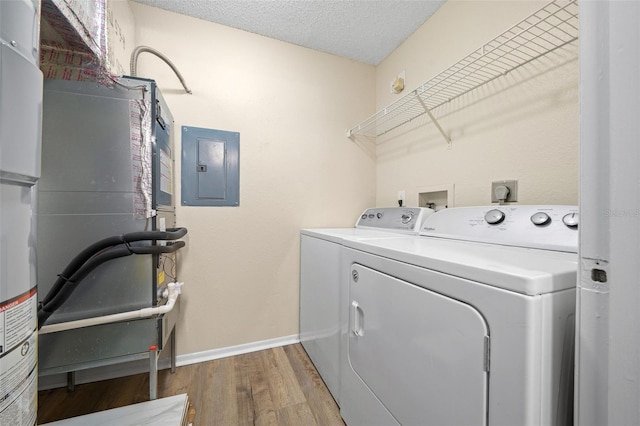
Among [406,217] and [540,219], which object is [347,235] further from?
[540,219]

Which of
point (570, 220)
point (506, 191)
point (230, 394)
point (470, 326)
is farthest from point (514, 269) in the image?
point (230, 394)

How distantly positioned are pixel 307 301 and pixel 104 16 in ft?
6.26

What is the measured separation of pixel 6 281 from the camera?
0.47 m

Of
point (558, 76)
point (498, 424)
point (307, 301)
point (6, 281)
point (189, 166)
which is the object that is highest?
point (558, 76)

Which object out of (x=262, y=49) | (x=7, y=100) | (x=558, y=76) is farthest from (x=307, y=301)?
(x=262, y=49)

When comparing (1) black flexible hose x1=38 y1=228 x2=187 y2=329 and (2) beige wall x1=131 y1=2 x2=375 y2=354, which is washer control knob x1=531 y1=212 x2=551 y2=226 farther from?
(1) black flexible hose x1=38 y1=228 x2=187 y2=329

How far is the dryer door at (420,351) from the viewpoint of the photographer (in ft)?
1.89

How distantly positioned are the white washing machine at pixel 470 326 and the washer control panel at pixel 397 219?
0.99 feet

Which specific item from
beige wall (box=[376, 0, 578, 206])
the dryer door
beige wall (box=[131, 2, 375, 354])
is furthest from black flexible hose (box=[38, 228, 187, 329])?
beige wall (box=[376, 0, 578, 206])

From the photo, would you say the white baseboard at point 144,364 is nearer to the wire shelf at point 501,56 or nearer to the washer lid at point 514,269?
the washer lid at point 514,269

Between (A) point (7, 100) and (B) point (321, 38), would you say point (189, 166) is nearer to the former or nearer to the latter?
(A) point (7, 100)

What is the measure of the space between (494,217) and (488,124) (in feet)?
2.05

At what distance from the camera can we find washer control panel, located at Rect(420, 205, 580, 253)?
2.63 ft

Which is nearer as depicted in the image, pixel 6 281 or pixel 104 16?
pixel 6 281
